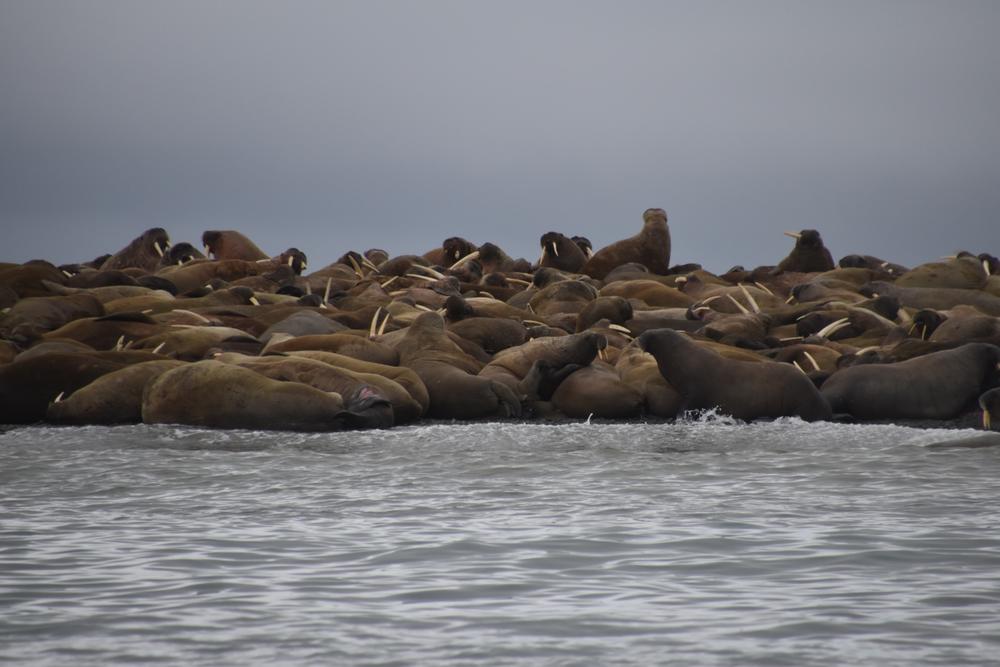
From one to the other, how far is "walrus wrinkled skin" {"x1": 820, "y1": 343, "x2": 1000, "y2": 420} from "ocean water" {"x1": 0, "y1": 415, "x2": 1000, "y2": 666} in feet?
3.89

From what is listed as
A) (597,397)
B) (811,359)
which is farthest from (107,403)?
(811,359)

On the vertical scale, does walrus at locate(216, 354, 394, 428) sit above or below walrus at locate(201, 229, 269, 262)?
below

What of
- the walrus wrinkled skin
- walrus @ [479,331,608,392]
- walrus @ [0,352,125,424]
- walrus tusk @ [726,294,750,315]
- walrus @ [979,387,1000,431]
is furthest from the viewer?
walrus tusk @ [726,294,750,315]

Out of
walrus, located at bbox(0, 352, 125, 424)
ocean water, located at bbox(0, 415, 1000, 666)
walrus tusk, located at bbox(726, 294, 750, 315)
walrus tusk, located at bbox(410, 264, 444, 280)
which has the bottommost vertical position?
ocean water, located at bbox(0, 415, 1000, 666)

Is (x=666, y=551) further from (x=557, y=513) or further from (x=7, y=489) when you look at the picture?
(x=7, y=489)

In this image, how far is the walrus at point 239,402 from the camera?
12.2 meters

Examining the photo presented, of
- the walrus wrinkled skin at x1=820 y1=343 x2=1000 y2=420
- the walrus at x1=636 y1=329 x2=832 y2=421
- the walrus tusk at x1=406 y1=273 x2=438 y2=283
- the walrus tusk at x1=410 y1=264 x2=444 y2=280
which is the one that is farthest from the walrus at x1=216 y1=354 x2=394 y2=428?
the walrus tusk at x1=410 y1=264 x2=444 y2=280

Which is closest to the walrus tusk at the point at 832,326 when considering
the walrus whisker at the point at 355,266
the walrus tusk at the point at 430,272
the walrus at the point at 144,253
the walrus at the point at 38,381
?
the walrus tusk at the point at 430,272

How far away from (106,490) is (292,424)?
2930 mm

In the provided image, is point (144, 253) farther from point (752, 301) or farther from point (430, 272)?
point (752, 301)

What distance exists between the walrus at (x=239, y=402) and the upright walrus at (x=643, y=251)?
1274 cm

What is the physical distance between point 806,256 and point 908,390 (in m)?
12.3

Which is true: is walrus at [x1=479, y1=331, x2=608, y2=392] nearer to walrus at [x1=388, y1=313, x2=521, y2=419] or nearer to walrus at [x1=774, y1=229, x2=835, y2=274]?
walrus at [x1=388, y1=313, x2=521, y2=419]

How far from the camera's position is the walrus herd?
500 inches
